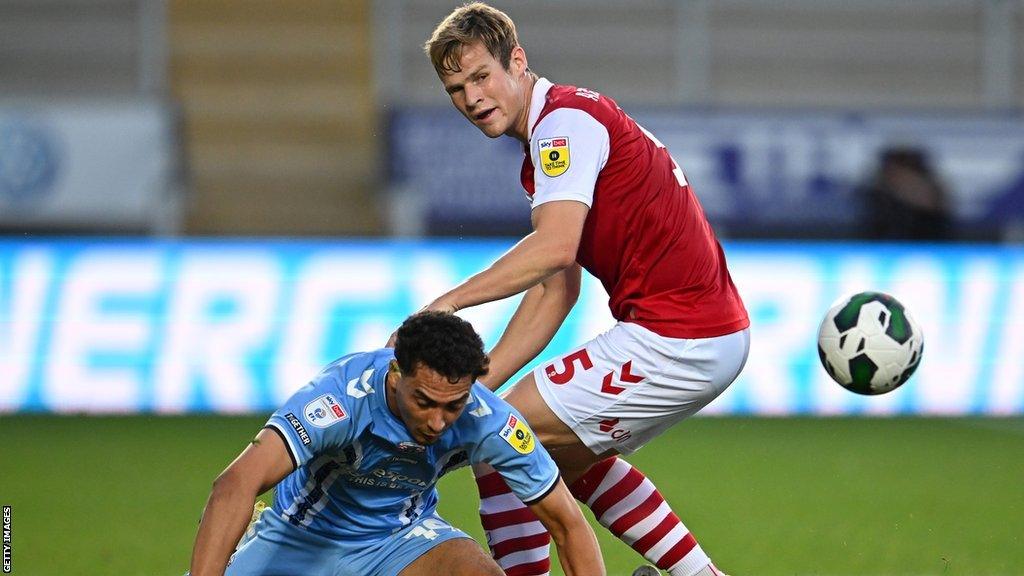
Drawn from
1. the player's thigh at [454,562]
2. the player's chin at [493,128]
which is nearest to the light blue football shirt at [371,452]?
the player's thigh at [454,562]

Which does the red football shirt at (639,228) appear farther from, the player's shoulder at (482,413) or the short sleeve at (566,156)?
the player's shoulder at (482,413)

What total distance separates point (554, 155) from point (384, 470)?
109cm

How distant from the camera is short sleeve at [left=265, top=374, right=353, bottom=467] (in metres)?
4.07

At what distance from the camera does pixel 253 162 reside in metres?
17.0

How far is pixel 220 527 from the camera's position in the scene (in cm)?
384

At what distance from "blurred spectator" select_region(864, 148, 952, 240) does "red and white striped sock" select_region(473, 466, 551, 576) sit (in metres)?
9.38

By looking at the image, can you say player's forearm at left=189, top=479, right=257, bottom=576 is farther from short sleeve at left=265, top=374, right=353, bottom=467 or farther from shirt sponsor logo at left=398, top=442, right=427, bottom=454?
shirt sponsor logo at left=398, top=442, right=427, bottom=454

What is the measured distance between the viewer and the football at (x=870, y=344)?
5.57 m

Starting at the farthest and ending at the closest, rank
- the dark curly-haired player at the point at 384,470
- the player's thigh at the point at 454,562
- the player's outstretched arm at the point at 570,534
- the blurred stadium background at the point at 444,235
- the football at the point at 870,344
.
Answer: the blurred stadium background at the point at 444,235 → the football at the point at 870,344 → the player's thigh at the point at 454,562 → the player's outstretched arm at the point at 570,534 → the dark curly-haired player at the point at 384,470

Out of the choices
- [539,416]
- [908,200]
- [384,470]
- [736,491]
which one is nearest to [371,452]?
[384,470]

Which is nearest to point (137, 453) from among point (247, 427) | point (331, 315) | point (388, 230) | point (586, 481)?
point (247, 427)

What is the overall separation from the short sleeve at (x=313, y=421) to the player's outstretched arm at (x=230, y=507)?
0.07m

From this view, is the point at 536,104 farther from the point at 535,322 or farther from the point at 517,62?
the point at 535,322

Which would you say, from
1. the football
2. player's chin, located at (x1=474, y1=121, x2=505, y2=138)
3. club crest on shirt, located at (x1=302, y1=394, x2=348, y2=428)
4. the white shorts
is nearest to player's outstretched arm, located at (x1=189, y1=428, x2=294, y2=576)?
club crest on shirt, located at (x1=302, y1=394, x2=348, y2=428)
